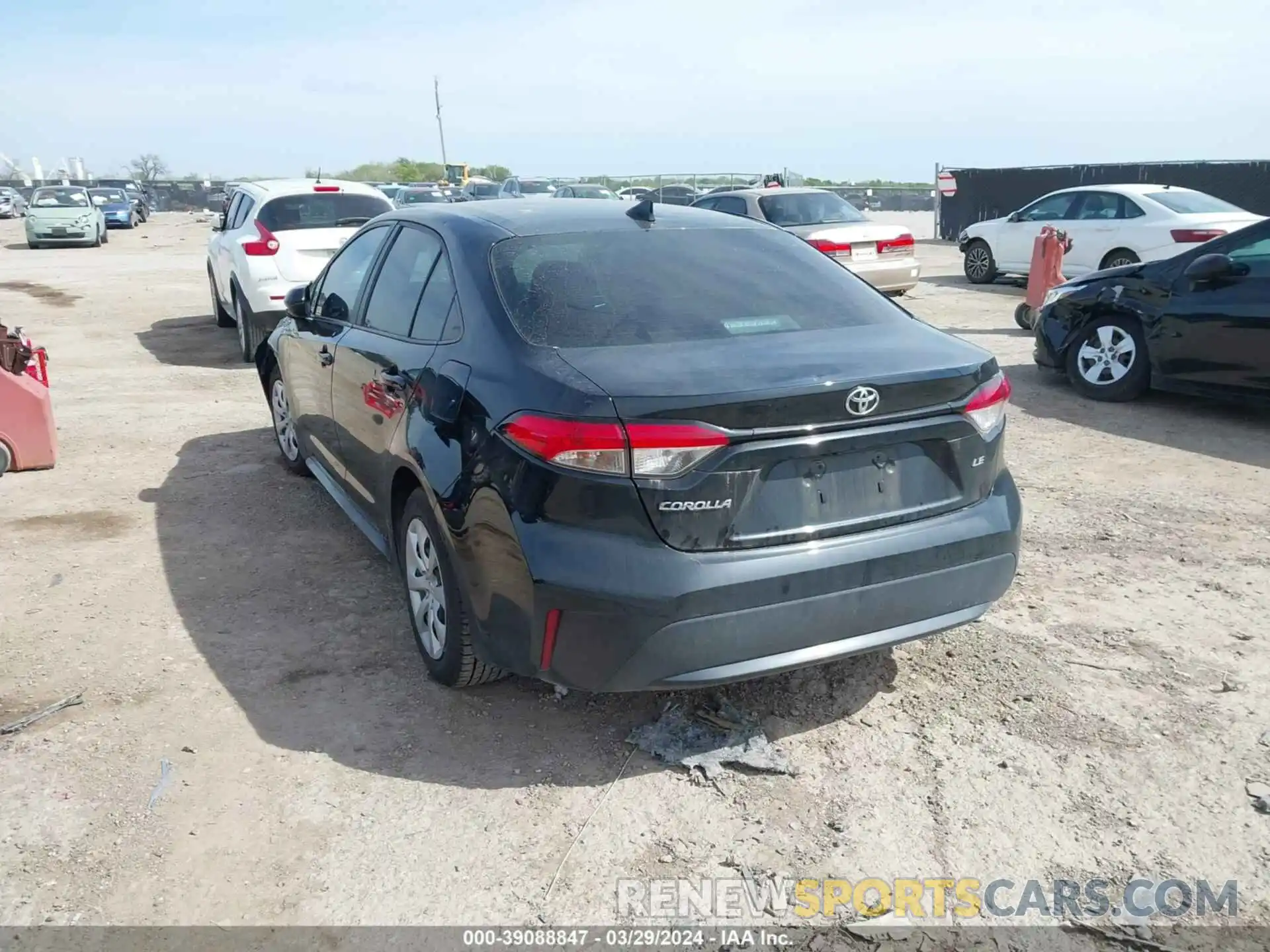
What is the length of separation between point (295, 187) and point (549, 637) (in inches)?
346

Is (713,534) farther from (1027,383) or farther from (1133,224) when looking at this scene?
(1133,224)

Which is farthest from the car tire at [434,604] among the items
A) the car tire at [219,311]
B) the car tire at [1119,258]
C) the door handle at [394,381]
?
the car tire at [1119,258]

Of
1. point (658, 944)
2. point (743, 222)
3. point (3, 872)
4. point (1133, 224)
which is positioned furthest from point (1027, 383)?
point (3, 872)

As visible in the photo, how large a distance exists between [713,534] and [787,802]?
0.87 m

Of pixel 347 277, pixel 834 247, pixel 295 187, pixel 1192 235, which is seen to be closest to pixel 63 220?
pixel 295 187

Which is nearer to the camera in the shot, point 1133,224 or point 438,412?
point 438,412

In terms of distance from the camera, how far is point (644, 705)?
3.63m

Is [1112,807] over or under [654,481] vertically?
under

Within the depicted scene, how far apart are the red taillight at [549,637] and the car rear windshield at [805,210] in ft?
35.5

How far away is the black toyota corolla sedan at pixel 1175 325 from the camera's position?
273 inches

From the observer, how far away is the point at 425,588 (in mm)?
3750

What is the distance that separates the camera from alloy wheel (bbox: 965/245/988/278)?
16.7 m

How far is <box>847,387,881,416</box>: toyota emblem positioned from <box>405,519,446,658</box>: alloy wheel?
1.47 m

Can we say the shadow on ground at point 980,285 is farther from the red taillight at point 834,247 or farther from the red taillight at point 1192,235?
the red taillight at point 834,247
